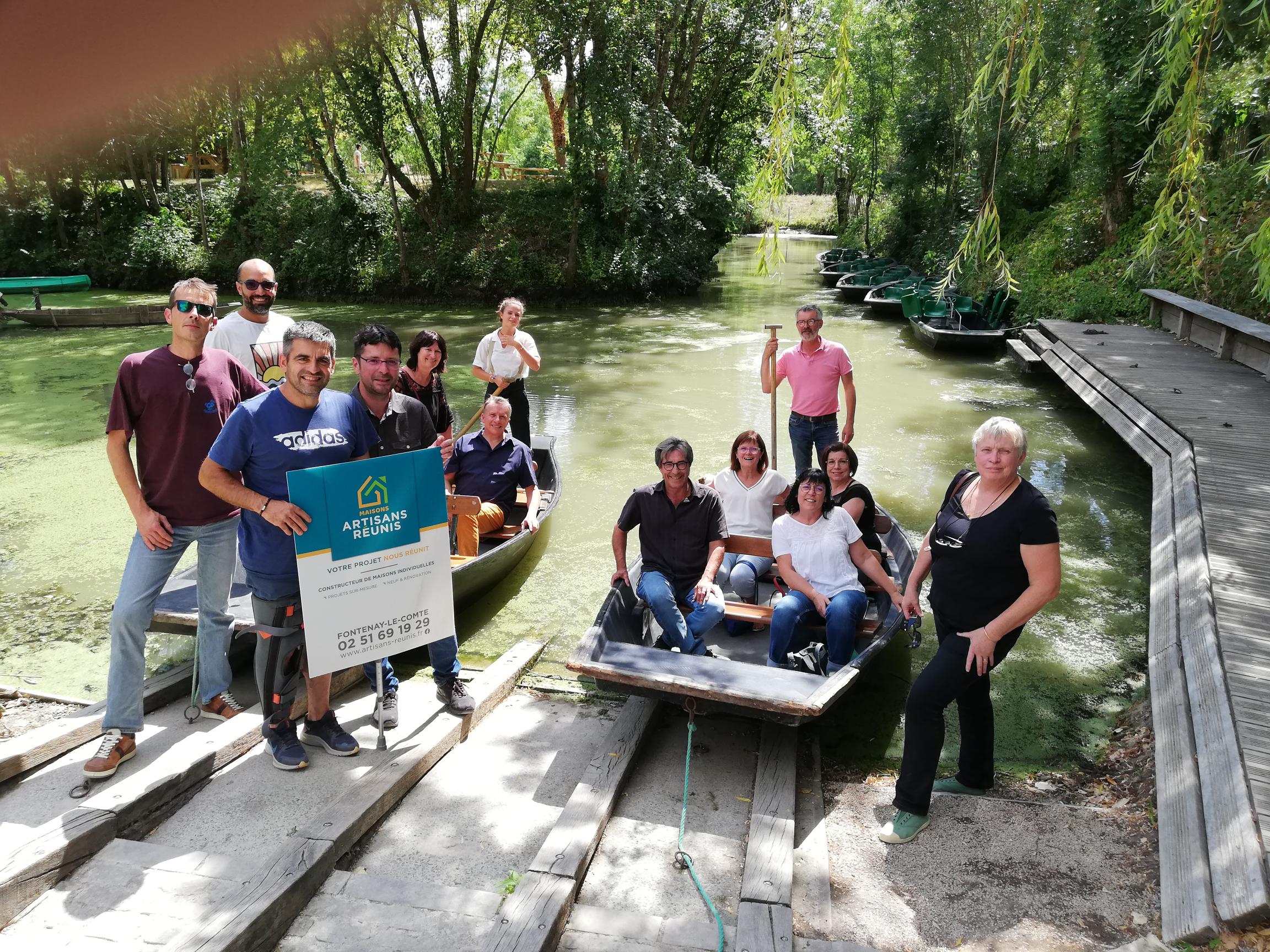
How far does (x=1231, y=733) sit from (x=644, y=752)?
7.76 ft

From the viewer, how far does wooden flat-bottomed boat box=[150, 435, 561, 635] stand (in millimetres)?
4699

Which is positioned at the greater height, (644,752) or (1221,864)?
(1221,864)

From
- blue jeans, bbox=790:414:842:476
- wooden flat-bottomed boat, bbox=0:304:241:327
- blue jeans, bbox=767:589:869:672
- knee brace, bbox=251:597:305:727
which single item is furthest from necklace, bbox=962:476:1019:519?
wooden flat-bottomed boat, bbox=0:304:241:327

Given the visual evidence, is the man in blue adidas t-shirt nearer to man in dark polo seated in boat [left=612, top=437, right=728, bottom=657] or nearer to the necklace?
man in dark polo seated in boat [left=612, top=437, right=728, bottom=657]

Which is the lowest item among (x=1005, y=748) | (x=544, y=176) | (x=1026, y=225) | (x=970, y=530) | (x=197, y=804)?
(x=1005, y=748)

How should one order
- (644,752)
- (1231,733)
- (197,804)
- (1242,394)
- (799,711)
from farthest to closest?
(1242,394) → (644,752) → (799,711) → (197,804) → (1231,733)

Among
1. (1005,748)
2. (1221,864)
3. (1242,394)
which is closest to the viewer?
(1221,864)

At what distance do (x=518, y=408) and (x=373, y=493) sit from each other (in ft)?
13.8

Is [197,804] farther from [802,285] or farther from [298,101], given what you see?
[802,285]

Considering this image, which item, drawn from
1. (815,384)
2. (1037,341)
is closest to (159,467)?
(815,384)

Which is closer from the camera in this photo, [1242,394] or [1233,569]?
[1233,569]

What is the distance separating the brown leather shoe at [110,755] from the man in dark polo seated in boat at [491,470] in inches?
108

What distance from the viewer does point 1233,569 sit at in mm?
4863

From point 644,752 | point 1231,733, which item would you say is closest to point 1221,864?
point 1231,733
